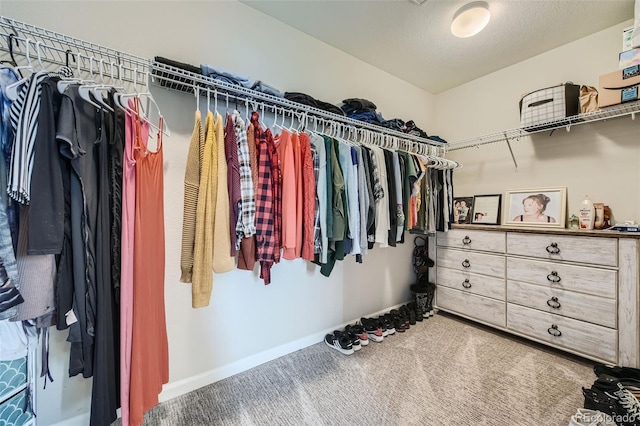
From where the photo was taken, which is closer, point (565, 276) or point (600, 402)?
point (600, 402)

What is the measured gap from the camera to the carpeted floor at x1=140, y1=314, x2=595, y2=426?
1319mm

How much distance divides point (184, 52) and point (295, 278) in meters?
1.68

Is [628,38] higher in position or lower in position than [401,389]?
higher

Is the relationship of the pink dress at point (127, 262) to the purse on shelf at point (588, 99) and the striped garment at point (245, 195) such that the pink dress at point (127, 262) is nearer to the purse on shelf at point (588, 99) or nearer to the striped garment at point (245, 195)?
the striped garment at point (245, 195)

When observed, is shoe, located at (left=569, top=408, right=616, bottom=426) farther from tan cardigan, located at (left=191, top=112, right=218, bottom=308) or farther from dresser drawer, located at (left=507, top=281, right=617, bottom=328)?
tan cardigan, located at (left=191, top=112, right=218, bottom=308)

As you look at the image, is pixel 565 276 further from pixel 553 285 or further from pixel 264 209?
pixel 264 209

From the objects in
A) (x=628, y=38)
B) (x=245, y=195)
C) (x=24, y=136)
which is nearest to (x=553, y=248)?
(x=628, y=38)

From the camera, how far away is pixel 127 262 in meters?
0.90

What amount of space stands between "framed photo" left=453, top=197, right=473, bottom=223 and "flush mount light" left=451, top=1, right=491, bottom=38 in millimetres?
1622

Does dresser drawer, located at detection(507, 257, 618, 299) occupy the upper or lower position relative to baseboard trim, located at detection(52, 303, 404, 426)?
upper

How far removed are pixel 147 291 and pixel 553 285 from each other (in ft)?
8.65

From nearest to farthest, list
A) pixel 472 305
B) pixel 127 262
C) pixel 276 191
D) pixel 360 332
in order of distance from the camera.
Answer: pixel 127 262
pixel 276 191
pixel 360 332
pixel 472 305

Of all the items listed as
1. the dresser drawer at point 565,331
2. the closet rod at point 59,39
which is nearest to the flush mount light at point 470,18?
the closet rod at point 59,39

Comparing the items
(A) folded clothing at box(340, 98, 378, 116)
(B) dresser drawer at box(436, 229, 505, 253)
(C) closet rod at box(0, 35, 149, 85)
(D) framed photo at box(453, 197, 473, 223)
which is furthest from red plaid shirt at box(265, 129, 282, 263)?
(D) framed photo at box(453, 197, 473, 223)
